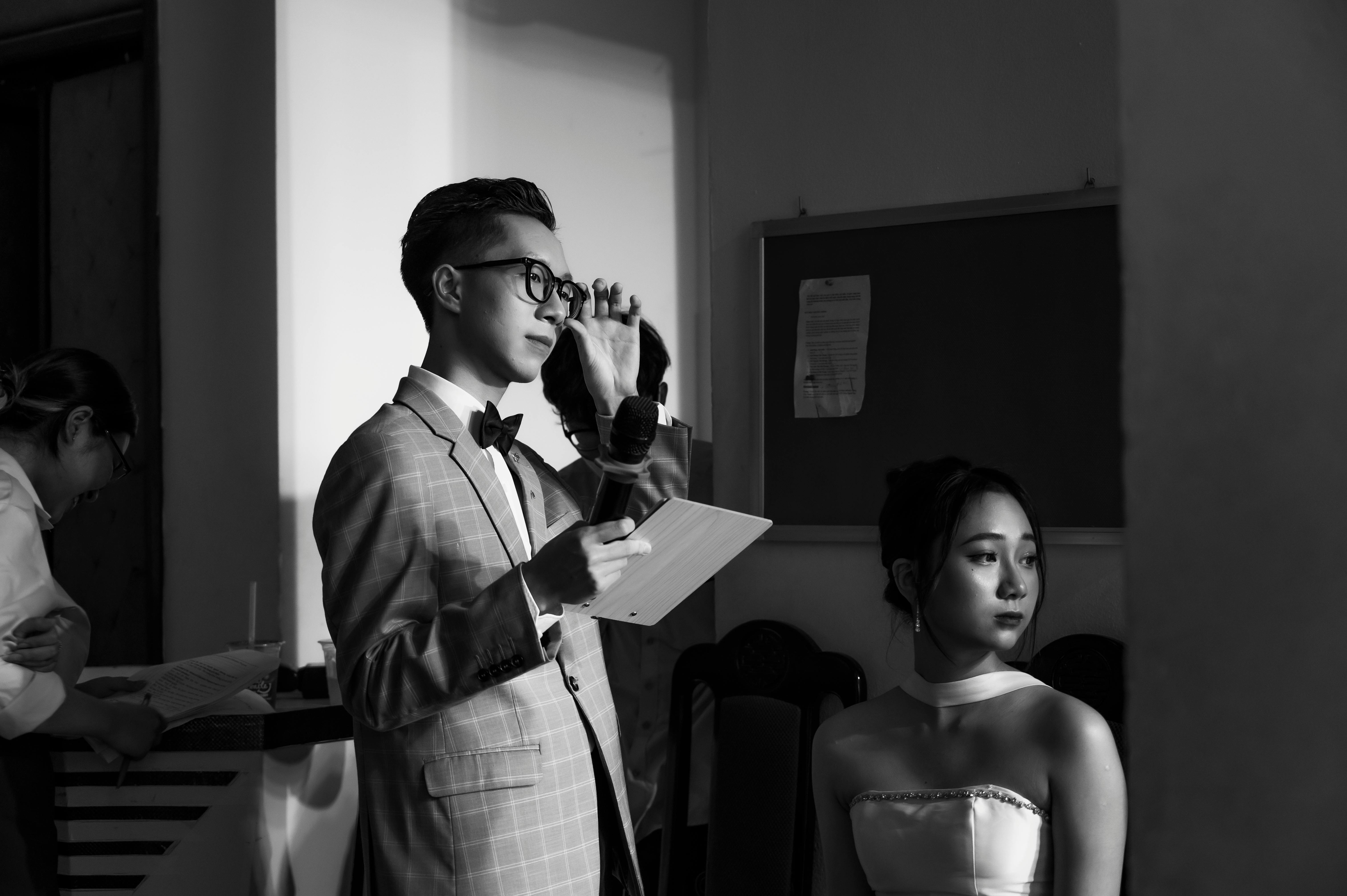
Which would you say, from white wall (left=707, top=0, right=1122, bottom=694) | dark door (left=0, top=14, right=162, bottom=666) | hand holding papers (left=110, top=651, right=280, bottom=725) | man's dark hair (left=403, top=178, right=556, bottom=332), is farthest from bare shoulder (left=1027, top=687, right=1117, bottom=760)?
dark door (left=0, top=14, right=162, bottom=666)

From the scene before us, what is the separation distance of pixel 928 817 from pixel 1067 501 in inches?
32.4

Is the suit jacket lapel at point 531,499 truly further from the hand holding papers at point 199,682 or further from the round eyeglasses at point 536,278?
the hand holding papers at point 199,682

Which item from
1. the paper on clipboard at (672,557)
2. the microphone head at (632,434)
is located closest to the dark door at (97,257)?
the paper on clipboard at (672,557)

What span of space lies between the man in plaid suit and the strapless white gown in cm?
34

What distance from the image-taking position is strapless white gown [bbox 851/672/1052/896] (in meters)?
1.41

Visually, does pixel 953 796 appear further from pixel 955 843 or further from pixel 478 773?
pixel 478 773

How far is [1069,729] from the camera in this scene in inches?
57.4

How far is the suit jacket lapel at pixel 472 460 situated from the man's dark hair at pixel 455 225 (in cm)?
14

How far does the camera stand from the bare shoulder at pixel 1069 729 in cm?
144

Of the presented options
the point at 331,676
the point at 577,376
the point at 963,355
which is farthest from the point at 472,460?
the point at 331,676

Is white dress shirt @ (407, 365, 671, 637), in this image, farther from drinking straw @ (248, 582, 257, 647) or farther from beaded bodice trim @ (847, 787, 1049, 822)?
drinking straw @ (248, 582, 257, 647)

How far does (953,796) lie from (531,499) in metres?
0.71

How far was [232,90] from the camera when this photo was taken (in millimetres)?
2953

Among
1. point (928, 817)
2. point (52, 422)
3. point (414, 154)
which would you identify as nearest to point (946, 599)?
point (928, 817)
